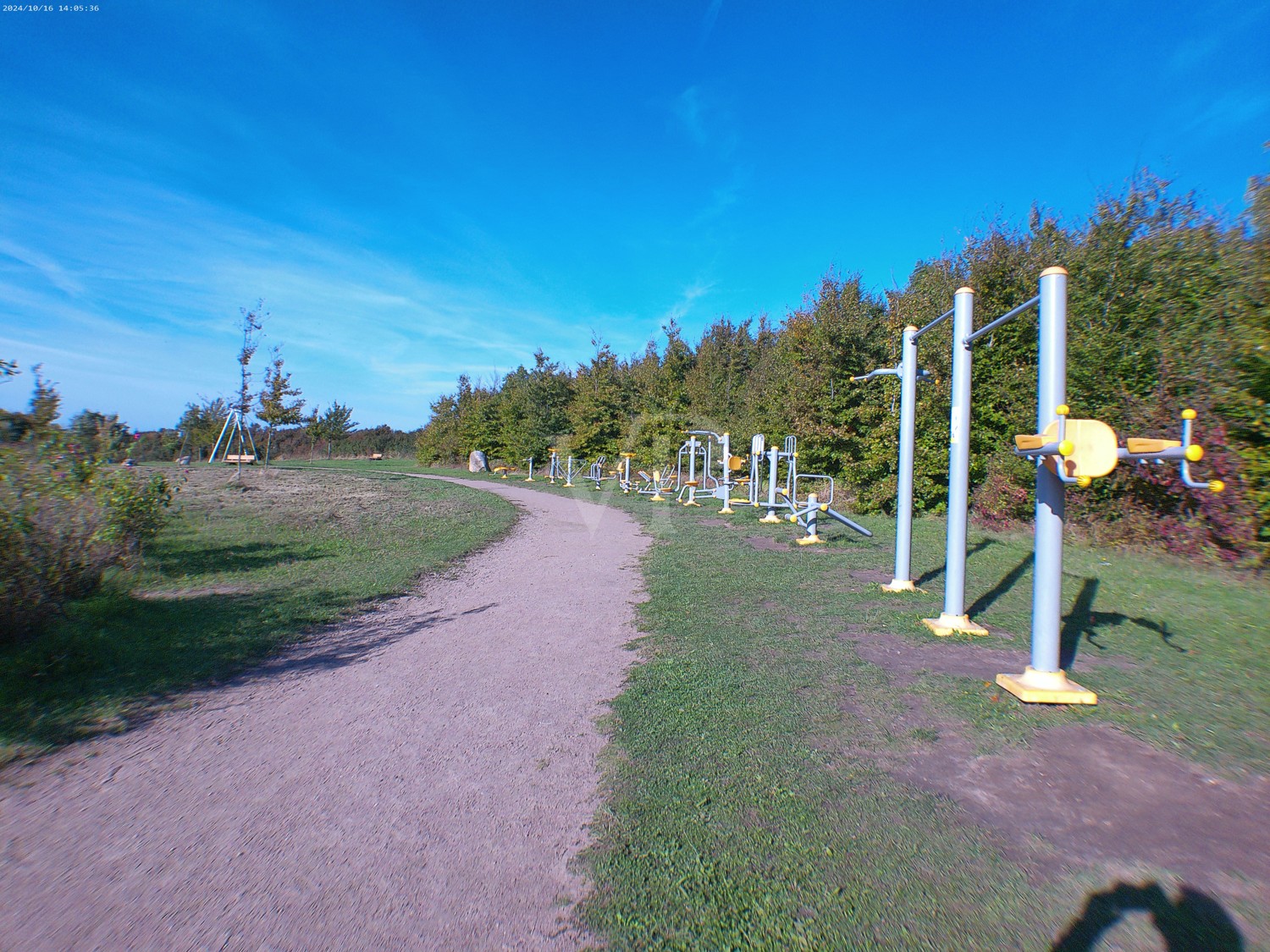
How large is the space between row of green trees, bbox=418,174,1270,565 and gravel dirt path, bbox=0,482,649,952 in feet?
27.3

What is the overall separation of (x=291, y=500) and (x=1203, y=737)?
54.6 ft

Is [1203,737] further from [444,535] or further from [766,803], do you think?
[444,535]

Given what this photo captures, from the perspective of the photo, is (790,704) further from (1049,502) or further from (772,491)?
(772,491)

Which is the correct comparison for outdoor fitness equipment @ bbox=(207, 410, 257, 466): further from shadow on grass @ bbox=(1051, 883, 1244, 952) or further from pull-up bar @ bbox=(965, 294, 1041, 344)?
shadow on grass @ bbox=(1051, 883, 1244, 952)

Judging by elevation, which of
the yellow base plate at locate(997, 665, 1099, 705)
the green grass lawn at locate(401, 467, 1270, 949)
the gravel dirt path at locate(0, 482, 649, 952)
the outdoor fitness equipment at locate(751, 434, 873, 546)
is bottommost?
the gravel dirt path at locate(0, 482, 649, 952)

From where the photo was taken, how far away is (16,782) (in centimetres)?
322

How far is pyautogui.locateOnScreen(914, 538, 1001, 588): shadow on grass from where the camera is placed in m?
8.20

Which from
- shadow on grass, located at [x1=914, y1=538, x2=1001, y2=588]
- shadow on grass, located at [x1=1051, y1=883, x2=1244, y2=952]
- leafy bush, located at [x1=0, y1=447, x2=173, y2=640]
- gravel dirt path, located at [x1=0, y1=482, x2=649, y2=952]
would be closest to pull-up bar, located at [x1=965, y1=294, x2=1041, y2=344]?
shadow on grass, located at [x1=914, y1=538, x2=1001, y2=588]

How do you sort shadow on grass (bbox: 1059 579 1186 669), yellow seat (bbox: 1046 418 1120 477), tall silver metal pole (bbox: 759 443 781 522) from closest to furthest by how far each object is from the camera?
yellow seat (bbox: 1046 418 1120 477) → shadow on grass (bbox: 1059 579 1186 669) → tall silver metal pole (bbox: 759 443 781 522)

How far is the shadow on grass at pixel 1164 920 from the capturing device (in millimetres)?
2086

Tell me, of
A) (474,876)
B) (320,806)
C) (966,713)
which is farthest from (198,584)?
(966,713)

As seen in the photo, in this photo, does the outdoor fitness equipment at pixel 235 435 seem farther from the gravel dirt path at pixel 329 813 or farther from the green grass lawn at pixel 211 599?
the gravel dirt path at pixel 329 813

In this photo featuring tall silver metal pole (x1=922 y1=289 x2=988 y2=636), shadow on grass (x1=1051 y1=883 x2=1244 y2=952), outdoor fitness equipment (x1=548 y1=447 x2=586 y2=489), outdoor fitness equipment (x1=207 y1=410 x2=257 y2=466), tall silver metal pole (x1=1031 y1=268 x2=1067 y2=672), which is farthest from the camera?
outdoor fitness equipment (x1=548 y1=447 x2=586 y2=489)

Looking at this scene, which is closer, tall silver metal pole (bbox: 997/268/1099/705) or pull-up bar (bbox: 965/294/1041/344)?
tall silver metal pole (bbox: 997/268/1099/705)
